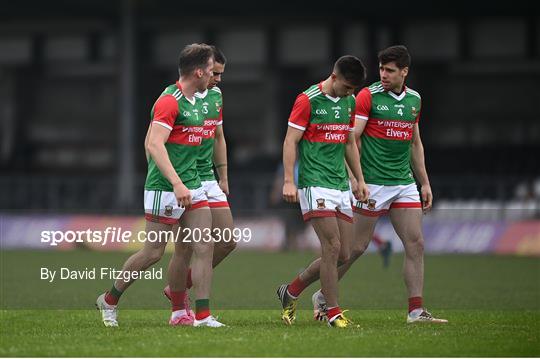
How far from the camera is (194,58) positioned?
1097cm

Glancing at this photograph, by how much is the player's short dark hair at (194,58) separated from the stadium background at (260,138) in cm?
240

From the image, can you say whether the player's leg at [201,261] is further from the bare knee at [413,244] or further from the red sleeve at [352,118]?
the bare knee at [413,244]

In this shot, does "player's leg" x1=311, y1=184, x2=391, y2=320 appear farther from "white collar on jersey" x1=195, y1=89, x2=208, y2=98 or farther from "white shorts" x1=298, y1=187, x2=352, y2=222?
"white collar on jersey" x1=195, y1=89, x2=208, y2=98

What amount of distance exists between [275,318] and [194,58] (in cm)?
279

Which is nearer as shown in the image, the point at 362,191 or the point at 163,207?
the point at 163,207

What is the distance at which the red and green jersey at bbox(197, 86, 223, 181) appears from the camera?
36.7 ft

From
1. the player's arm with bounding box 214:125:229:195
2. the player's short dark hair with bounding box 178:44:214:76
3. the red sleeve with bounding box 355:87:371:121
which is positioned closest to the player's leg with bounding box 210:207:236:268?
the player's arm with bounding box 214:125:229:195

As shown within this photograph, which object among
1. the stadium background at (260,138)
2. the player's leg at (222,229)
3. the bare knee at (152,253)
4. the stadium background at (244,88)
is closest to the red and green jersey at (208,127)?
the player's leg at (222,229)

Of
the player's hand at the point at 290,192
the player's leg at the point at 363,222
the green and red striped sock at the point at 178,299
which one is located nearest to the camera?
the player's hand at the point at 290,192

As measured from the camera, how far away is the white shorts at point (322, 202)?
11070 millimetres

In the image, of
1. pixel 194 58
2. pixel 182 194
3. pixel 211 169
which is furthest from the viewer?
pixel 211 169

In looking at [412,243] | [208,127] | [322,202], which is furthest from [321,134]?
[412,243]

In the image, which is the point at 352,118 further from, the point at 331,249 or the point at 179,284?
the point at 179,284

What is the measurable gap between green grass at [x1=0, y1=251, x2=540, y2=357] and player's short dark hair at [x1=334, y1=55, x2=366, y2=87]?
215cm
